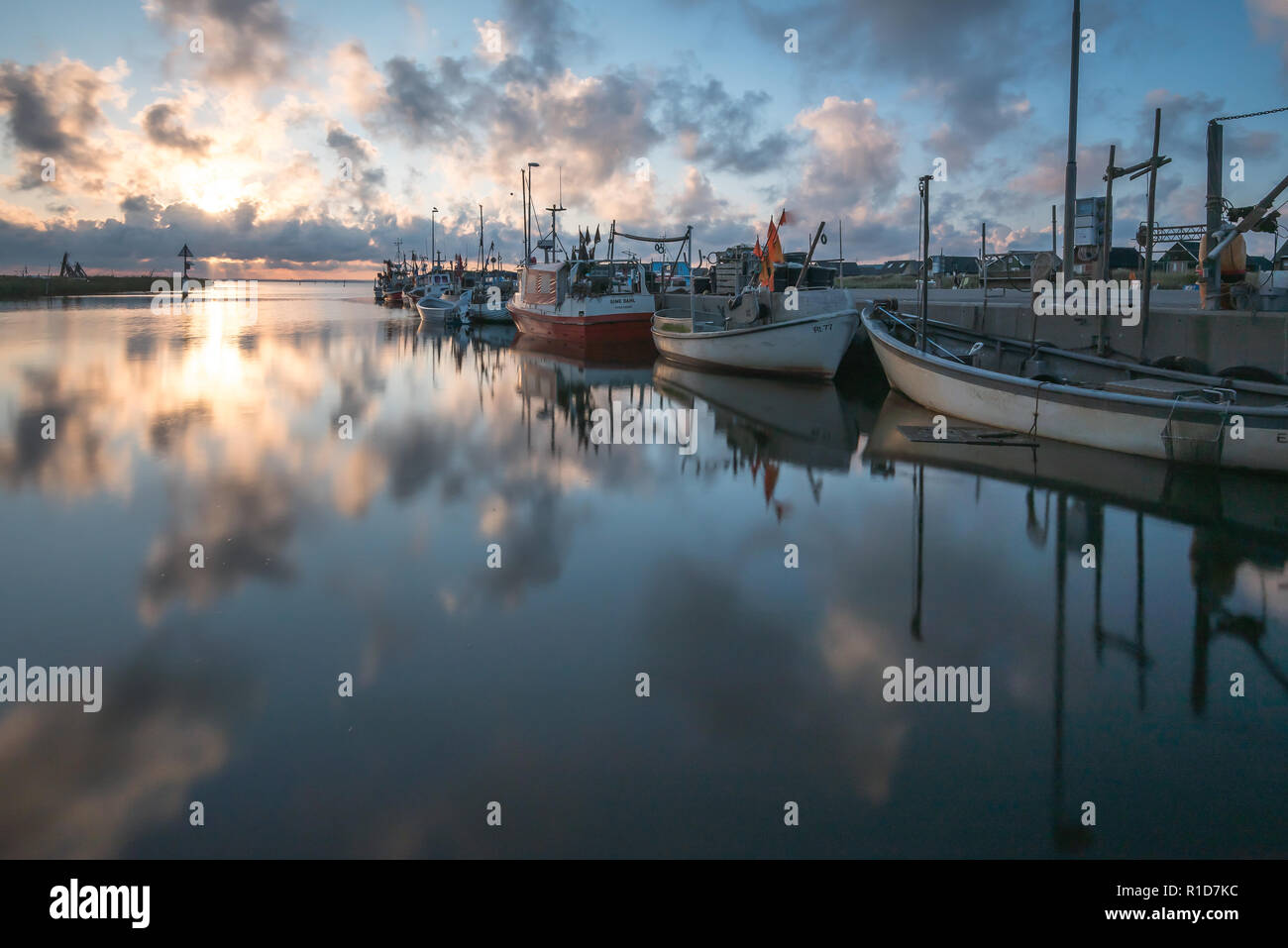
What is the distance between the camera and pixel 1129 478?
36.1ft

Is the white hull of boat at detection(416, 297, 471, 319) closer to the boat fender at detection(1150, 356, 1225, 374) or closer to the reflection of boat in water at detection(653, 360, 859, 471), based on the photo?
the reflection of boat in water at detection(653, 360, 859, 471)

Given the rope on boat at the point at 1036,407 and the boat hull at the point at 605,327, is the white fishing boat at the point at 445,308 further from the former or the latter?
the rope on boat at the point at 1036,407

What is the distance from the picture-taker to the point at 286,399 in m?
19.8

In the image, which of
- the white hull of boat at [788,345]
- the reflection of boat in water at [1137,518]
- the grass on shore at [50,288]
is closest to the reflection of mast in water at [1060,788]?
the reflection of boat in water at [1137,518]

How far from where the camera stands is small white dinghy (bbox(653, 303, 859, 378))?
20891mm

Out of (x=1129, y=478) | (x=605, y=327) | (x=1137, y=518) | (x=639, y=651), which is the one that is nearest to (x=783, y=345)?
(x=1129, y=478)

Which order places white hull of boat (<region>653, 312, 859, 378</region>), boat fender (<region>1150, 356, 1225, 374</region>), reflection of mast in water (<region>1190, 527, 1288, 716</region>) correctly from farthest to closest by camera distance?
white hull of boat (<region>653, 312, 859, 378</region>)
boat fender (<region>1150, 356, 1225, 374</region>)
reflection of mast in water (<region>1190, 527, 1288, 716</region>)

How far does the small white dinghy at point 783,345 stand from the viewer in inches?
822

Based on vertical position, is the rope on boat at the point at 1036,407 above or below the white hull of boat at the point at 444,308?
below

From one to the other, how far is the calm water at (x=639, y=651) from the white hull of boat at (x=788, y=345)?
830 cm

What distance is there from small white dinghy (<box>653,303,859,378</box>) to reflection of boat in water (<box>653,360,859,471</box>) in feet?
1.24

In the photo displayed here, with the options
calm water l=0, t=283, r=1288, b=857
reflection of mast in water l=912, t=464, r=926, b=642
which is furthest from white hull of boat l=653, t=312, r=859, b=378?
reflection of mast in water l=912, t=464, r=926, b=642

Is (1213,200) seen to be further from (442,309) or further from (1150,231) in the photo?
(442,309)

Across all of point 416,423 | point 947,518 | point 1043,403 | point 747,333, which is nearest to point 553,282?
point 747,333
